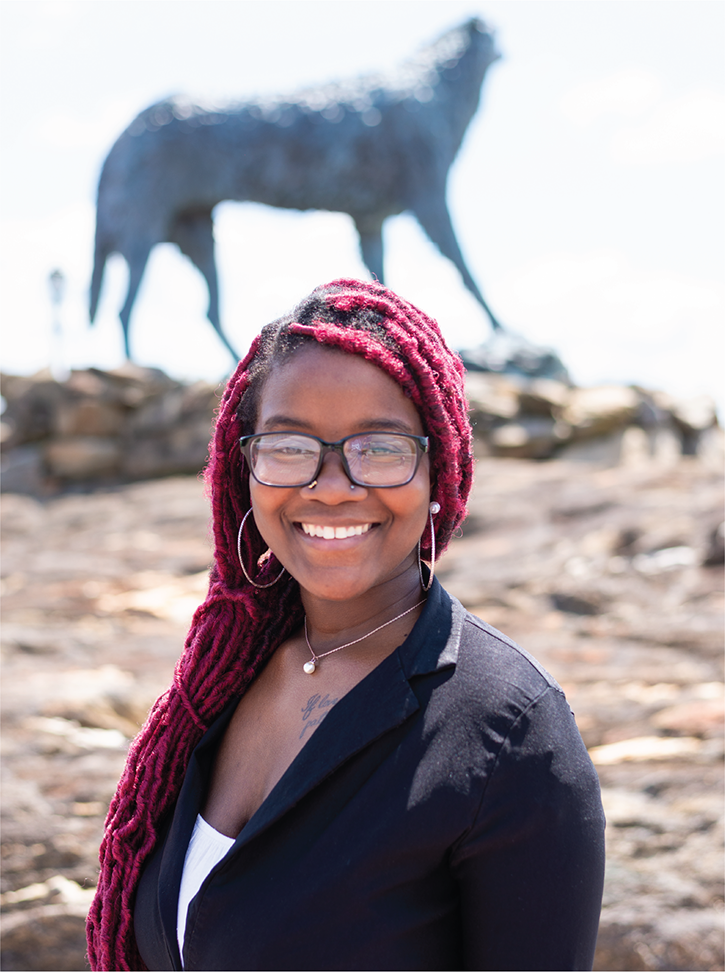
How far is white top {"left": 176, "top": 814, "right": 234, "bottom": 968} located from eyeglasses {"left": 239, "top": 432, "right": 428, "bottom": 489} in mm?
464

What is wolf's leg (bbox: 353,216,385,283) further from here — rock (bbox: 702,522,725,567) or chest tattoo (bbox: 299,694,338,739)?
chest tattoo (bbox: 299,694,338,739)

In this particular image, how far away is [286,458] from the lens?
42.8 inches

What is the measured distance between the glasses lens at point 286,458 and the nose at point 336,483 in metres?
0.02

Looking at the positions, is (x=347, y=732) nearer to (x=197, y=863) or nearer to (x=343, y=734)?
(x=343, y=734)

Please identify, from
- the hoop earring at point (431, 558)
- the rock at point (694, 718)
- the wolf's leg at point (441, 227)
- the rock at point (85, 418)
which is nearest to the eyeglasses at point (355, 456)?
the hoop earring at point (431, 558)

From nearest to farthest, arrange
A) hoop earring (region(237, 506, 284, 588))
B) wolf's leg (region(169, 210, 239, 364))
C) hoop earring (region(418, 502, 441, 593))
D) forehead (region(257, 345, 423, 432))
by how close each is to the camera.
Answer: forehead (region(257, 345, 423, 432)) < hoop earring (region(418, 502, 441, 593)) < hoop earring (region(237, 506, 284, 588)) < wolf's leg (region(169, 210, 239, 364))

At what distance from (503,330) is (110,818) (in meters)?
6.00

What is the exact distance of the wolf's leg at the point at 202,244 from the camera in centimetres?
705

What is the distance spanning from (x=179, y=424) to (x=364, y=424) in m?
5.95

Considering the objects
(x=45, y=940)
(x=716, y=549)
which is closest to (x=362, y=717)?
Result: (x=45, y=940)

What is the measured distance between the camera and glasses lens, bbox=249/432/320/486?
1.07m

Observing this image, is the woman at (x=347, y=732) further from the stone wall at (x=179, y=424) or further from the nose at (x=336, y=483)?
the stone wall at (x=179, y=424)

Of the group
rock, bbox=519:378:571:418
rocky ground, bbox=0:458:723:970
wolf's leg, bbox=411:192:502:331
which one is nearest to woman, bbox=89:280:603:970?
rocky ground, bbox=0:458:723:970

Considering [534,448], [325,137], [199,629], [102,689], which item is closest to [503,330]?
[534,448]
